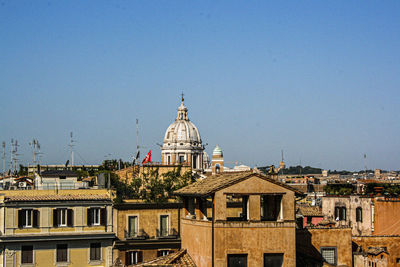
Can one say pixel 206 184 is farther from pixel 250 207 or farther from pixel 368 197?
pixel 368 197

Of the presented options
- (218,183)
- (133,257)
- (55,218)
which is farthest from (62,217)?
(218,183)

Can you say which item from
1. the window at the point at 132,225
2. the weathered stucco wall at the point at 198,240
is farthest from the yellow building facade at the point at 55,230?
the weathered stucco wall at the point at 198,240

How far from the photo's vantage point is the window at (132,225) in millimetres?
52562

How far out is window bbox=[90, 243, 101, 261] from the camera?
5131 centimetres

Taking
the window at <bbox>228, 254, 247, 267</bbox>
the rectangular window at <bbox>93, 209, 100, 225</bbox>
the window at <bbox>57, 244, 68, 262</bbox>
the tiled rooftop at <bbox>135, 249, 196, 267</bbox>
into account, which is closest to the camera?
→ the window at <bbox>228, 254, 247, 267</bbox>

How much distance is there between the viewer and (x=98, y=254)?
51.5 meters

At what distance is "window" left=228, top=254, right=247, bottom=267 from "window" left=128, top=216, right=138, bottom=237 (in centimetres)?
2503

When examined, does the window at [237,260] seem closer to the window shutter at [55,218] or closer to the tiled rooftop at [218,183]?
the tiled rooftop at [218,183]

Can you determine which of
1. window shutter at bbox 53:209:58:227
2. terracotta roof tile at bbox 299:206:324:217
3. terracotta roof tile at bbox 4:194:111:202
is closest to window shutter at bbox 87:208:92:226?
terracotta roof tile at bbox 4:194:111:202

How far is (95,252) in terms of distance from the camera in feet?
169

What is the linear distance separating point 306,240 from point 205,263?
23.6ft

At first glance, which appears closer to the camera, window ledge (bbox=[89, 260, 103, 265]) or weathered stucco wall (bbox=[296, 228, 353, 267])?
weathered stucco wall (bbox=[296, 228, 353, 267])

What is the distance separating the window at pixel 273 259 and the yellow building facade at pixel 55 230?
24691 millimetres

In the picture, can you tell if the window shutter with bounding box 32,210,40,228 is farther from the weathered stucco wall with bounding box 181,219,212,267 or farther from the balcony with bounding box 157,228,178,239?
the weathered stucco wall with bounding box 181,219,212,267
